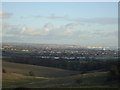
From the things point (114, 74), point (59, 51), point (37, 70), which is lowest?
point (37, 70)

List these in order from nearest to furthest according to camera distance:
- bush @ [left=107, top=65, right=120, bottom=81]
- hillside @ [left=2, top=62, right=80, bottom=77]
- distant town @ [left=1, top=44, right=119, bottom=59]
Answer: bush @ [left=107, top=65, right=120, bottom=81] < hillside @ [left=2, top=62, right=80, bottom=77] < distant town @ [left=1, top=44, right=119, bottom=59]

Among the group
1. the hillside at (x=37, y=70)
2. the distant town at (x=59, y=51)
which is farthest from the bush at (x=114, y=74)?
the distant town at (x=59, y=51)

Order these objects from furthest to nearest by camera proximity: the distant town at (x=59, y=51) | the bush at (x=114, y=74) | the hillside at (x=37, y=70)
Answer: the distant town at (x=59, y=51)
the hillside at (x=37, y=70)
the bush at (x=114, y=74)

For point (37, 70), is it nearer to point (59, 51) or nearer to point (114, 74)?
point (59, 51)

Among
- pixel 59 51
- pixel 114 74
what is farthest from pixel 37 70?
pixel 114 74

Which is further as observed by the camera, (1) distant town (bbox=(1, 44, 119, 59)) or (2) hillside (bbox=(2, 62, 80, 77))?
(1) distant town (bbox=(1, 44, 119, 59))

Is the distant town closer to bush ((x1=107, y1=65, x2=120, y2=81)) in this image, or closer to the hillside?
the hillside

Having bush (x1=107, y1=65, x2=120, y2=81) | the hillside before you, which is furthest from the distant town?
bush (x1=107, y1=65, x2=120, y2=81)

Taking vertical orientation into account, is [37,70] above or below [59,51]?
below

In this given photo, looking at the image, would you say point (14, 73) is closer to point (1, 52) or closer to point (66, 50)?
point (1, 52)

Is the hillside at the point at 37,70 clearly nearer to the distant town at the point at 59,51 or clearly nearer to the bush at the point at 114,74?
the distant town at the point at 59,51

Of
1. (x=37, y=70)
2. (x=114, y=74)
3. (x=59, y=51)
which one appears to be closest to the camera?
(x=114, y=74)

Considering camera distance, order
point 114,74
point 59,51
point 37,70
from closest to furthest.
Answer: point 114,74 < point 37,70 < point 59,51
